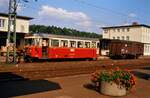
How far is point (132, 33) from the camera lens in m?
87.2

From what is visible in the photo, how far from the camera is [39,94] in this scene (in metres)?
10.8

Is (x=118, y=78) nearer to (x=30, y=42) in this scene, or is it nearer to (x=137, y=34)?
(x=30, y=42)

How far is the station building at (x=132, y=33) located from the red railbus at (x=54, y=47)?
173 ft

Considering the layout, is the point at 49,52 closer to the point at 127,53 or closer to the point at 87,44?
the point at 87,44

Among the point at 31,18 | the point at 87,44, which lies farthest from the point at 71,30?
the point at 87,44

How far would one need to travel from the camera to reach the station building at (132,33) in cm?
8569

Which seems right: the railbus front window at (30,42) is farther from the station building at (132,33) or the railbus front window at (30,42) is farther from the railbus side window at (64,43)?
the station building at (132,33)

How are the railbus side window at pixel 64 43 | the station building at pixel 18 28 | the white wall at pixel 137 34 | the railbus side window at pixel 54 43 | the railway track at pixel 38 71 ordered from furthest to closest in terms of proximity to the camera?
the white wall at pixel 137 34
the station building at pixel 18 28
the railbus side window at pixel 64 43
the railbus side window at pixel 54 43
the railway track at pixel 38 71

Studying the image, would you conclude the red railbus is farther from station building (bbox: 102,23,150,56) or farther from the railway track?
station building (bbox: 102,23,150,56)

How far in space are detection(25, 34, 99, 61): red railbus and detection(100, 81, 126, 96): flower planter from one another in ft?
63.7

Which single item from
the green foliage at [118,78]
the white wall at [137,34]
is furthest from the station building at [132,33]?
the green foliage at [118,78]

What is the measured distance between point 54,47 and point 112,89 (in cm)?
2039

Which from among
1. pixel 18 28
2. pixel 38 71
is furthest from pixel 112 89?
pixel 18 28

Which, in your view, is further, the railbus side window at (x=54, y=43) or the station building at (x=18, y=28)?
the station building at (x=18, y=28)
